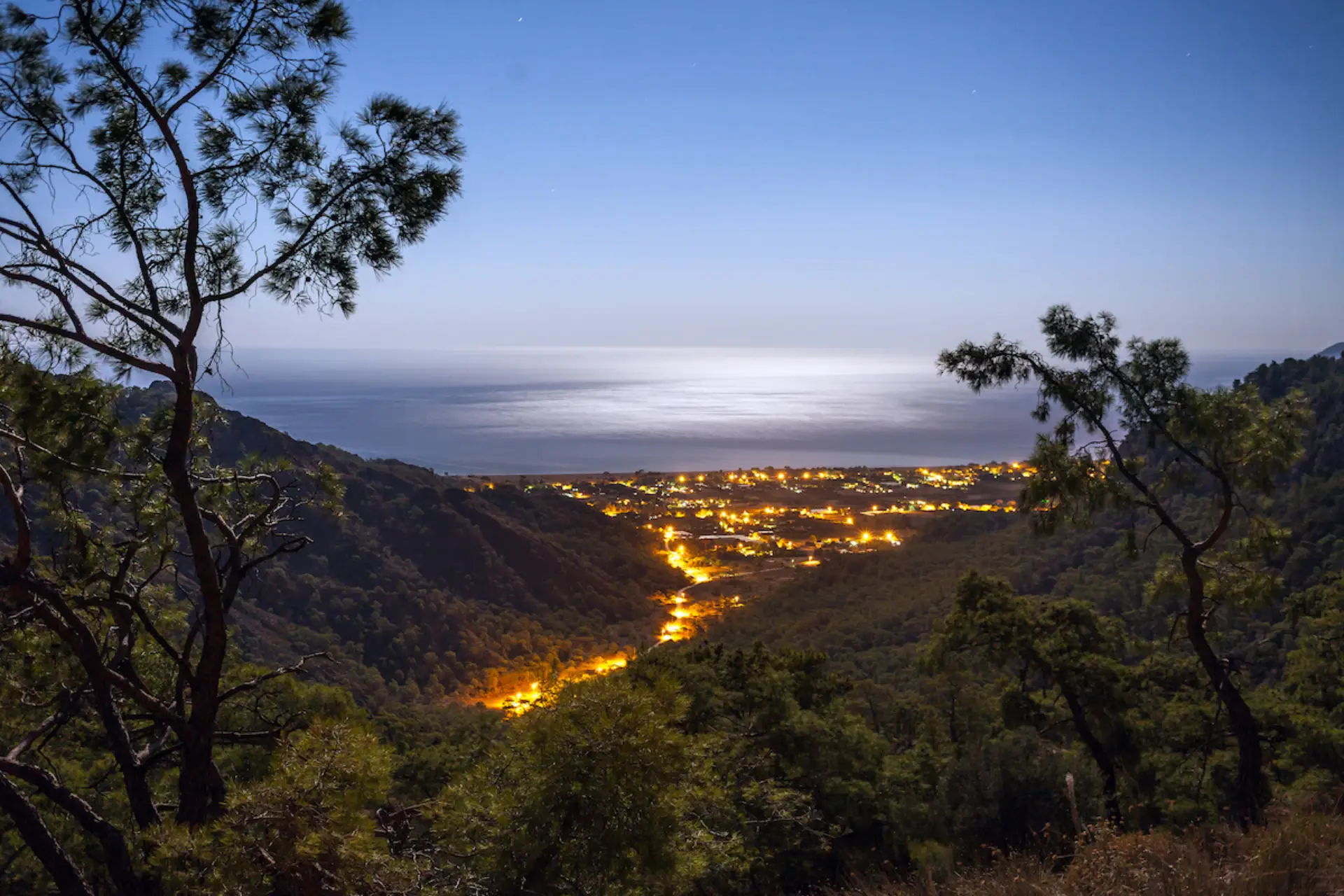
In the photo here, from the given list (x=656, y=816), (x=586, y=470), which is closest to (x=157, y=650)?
(x=656, y=816)

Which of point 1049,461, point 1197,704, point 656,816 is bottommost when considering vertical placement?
point 1197,704

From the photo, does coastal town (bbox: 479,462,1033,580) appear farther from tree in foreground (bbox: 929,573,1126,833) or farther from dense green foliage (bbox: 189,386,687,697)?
tree in foreground (bbox: 929,573,1126,833)

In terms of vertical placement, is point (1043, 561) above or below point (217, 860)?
below

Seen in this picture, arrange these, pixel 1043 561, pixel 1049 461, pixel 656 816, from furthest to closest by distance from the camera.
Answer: pixel 1043 561
pixel 1049 461
pixel 656 816

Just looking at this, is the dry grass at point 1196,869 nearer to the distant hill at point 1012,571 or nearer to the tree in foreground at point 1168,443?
the tree in foreground at point 1168,443

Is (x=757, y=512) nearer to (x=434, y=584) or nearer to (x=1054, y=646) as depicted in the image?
(x=434, y=584)

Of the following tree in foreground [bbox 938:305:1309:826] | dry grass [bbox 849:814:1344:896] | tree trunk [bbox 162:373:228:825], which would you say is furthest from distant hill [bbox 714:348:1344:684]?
tree trunk [bbox 162:373:228:825]

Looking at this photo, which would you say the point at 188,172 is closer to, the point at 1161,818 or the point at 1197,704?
the point at 1161,818
